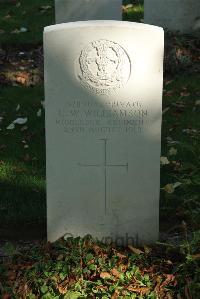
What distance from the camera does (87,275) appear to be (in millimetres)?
3732

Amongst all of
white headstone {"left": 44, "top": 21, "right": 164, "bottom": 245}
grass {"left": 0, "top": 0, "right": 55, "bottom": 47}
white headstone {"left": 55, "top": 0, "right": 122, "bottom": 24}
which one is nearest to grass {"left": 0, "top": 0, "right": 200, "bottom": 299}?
white headstone {"left": 44, "top": 21, "right": 164, "bottom": 245}

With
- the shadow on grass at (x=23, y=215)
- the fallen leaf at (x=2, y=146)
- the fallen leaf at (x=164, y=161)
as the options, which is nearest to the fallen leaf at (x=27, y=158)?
the fallen leaf at (x=2, y=146)

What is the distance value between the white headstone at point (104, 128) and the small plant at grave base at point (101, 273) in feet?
0.79

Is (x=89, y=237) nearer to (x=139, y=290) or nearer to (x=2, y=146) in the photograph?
(x=139, y=290)

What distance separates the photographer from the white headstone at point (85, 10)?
8312mm

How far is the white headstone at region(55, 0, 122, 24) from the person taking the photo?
8312mm

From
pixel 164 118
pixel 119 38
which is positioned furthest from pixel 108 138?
pixel 164 118

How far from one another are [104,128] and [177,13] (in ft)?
17.8

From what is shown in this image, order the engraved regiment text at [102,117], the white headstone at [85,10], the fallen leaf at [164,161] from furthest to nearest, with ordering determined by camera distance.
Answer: the white headstone at [85,10]
the fallen leaf at [164,161]
the engraved regiment text at [102,117]

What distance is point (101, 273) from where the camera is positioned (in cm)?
369

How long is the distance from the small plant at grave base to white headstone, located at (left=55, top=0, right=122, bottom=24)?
16.2 ft

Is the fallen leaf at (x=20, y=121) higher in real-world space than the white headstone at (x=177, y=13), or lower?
lower

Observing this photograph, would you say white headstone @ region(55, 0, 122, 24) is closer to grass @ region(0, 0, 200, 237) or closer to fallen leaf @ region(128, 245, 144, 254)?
→ grass @ region(0, 0, 200, 237)

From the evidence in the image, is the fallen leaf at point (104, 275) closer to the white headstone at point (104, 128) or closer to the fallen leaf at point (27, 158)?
the white headstone at point (104, 128)
